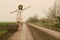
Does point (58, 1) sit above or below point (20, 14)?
above

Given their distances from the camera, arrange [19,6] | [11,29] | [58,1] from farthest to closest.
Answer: [58,1] → [11,29] → [19,6]

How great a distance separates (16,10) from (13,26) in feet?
8.14

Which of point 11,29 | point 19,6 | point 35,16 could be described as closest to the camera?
point 19,6

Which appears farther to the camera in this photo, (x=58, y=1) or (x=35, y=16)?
(x=35, y=16)

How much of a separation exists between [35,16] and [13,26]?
425ft

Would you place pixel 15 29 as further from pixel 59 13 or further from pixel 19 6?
pixel 59 13

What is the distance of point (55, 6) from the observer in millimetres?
52219

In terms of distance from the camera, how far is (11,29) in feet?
104

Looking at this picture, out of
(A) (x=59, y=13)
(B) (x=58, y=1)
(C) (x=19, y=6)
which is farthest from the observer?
(B) (x=58, y=1)

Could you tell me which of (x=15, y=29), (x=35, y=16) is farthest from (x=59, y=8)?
(x=35, y=16)

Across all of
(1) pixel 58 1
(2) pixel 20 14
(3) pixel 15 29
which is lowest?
(3) pixel 15 29

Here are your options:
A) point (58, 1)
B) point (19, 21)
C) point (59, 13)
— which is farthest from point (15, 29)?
point (58, 1)

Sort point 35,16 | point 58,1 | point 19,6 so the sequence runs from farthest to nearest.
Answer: point 35,16 < point 58,1 < point 19,6

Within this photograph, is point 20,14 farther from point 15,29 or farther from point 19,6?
point 15,29
